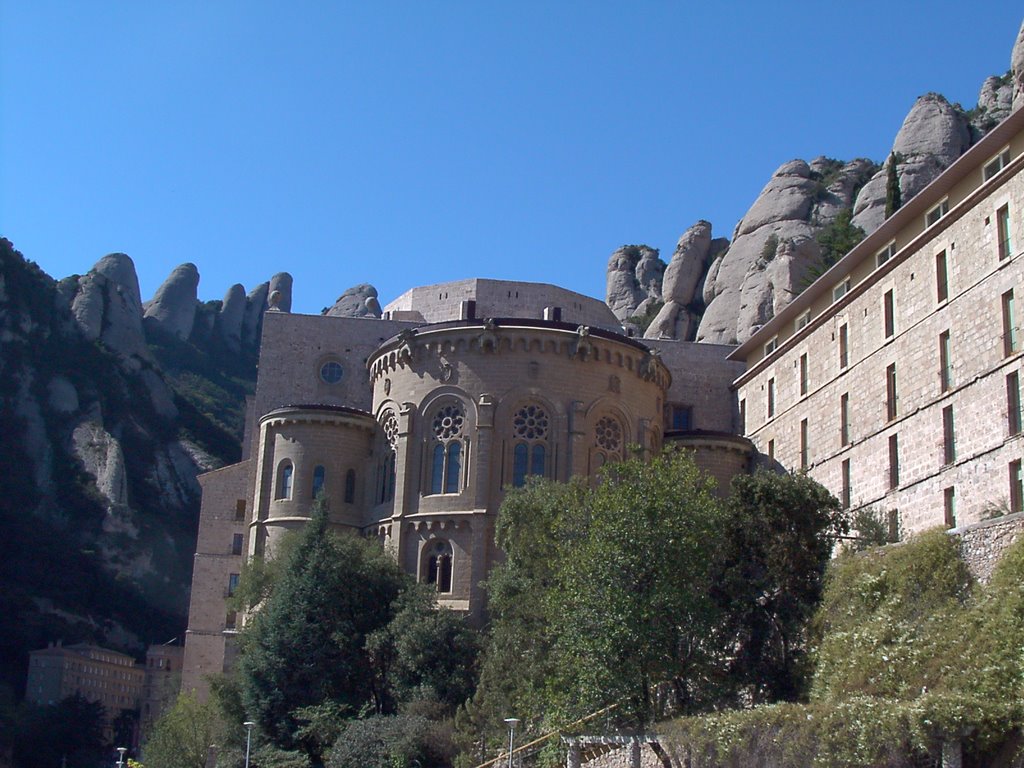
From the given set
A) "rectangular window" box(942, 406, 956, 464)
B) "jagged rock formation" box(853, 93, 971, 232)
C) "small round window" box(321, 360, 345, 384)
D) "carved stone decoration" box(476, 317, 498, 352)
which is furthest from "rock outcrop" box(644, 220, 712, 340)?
"rectangular window" box(942, 406, 956, 464)

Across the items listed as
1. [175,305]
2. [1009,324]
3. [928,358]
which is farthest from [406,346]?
[175,305]

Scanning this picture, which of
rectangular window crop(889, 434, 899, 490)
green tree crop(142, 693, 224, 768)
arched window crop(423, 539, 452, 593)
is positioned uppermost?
rectangular window crop(889, 434, 899, 490)

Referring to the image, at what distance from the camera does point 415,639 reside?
1394 inches

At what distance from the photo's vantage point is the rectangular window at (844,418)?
37250mm

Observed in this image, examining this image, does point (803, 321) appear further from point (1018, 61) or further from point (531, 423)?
point (1018, 61)

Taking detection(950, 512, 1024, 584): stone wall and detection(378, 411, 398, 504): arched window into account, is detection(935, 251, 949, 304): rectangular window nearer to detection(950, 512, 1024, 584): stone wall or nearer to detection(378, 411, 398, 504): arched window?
detection(950, 512, 1024, 584): stone wall

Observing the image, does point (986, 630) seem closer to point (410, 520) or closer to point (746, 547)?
point (746, 547)

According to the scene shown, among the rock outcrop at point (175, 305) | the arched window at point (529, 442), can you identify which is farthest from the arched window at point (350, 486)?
the rock outcrop at point (175, 305)

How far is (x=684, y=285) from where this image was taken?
249 ft

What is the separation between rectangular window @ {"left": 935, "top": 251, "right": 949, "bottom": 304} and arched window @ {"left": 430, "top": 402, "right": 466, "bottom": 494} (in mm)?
16008

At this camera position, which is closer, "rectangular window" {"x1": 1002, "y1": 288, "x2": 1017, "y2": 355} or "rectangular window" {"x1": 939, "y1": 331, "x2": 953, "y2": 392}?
"rectangular window" {"x1": 1002, "y1": 288, "x2": 1017, "y2": 355}

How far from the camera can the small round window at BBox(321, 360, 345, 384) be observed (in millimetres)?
49344

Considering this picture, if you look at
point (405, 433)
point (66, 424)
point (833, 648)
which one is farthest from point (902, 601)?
point (66, 424)

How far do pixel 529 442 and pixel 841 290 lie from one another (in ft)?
36.6
